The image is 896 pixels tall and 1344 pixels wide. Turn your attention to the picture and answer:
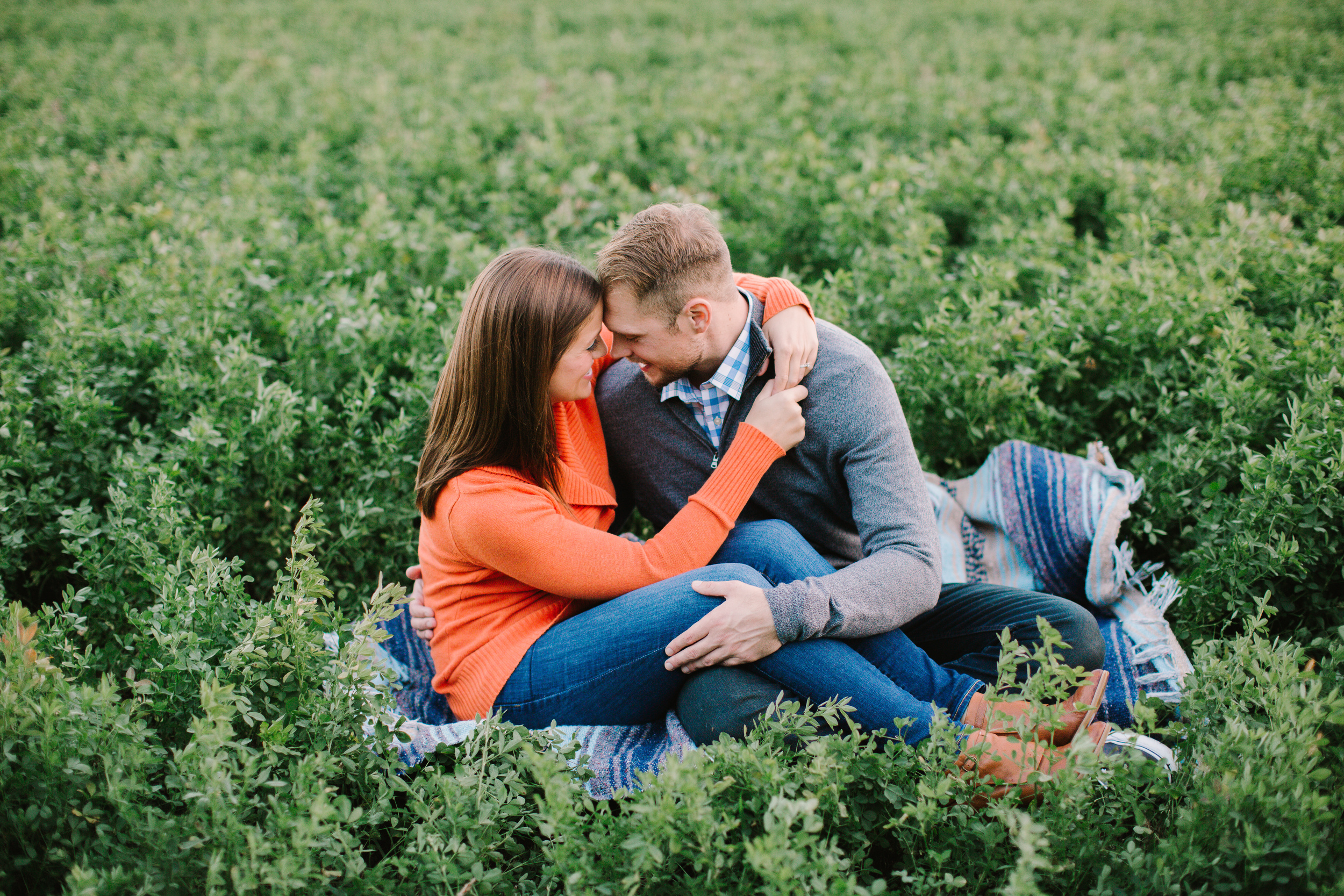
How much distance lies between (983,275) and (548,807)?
10.5 ft

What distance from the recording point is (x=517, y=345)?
8.55 feet

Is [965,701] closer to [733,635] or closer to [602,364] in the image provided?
[733,635]

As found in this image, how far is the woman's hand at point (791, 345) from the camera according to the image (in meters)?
2.84

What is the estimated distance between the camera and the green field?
1.96 meters

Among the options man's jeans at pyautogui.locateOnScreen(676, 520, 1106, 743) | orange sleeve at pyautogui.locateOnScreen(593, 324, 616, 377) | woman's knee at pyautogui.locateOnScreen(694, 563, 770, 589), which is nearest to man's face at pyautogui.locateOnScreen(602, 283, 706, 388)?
orange sleeve at pyautogui.locateOnScreen(593, 324, 616, 377)

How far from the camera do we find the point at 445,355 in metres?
3.72

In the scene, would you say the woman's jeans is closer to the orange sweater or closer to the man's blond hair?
the orange sweater

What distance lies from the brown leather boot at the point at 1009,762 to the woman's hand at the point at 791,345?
1.23 metres

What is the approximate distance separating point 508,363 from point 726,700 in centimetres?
120

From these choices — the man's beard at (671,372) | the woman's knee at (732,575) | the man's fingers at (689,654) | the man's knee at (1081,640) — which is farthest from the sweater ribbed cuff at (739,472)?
the man's knee at (1081,640)

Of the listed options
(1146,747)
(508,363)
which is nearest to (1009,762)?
(1146,747)

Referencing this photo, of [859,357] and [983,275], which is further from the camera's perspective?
[983,275]

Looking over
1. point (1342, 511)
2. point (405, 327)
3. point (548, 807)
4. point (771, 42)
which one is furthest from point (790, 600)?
point (771, 42)

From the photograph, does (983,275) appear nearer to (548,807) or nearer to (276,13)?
(548,807)
